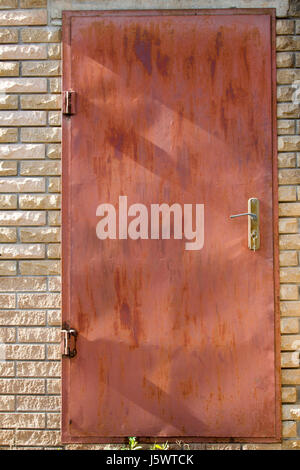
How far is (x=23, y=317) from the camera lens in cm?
270

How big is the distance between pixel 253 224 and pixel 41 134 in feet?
4.49

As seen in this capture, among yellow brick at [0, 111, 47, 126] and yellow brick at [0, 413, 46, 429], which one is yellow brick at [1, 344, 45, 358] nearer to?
yellow brick at [0, 413, 46, 429]

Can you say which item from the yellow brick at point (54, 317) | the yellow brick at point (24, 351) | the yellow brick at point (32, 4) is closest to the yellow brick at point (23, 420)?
the yellow brick at point (24, 351)

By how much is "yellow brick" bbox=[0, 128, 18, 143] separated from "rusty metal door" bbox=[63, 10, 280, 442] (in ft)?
1.04

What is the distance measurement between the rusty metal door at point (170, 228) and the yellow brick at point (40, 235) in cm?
7

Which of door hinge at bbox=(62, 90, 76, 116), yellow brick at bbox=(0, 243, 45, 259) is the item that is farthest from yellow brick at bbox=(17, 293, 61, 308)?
door hinge at bbox=(62, 90, 76, 116)

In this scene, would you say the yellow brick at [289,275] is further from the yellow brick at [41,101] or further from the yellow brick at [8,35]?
the yellow brick at [8,35]

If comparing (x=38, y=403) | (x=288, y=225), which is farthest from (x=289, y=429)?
(x=38, y=403)

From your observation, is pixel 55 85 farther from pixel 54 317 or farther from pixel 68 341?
pixel 68 341

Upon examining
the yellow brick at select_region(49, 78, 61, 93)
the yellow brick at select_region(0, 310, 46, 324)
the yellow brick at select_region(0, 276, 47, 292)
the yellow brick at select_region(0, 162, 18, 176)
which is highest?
the yellow brick at select_region(49, 78, 61, 93)

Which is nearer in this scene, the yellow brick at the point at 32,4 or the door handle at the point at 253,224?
the door handle at the point at 253,224

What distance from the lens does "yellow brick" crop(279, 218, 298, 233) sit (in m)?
2.67

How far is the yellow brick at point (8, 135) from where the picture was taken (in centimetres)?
274

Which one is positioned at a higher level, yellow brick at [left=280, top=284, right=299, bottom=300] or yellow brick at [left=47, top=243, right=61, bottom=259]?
yellow brick at [left=47, top=243, right=61, bottom=259]
